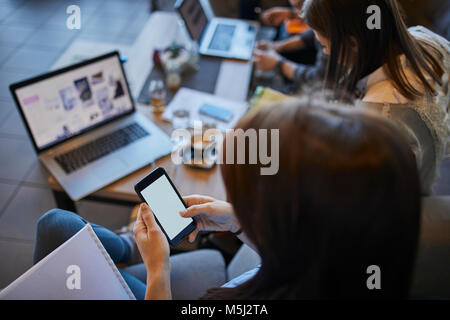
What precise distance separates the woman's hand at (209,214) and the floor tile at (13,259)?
1.78ft

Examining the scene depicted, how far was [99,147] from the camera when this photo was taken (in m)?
1.31

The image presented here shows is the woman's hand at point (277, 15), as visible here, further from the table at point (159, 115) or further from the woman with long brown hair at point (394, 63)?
the woman with long brown hair at point (394, 63)

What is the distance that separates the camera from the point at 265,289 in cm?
63

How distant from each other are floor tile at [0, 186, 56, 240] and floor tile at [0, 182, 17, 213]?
0.02 meters

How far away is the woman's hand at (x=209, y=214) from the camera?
911 mm

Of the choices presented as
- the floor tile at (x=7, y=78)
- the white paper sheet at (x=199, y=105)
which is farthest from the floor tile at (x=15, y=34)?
the white paper sheet at (x=199, y=105)

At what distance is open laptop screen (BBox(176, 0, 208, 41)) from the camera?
1.69 meters

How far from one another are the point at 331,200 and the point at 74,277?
60 centimetres

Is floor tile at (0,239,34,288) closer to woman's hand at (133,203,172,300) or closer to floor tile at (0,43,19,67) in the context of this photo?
woman's hand at (133,203,172,300)

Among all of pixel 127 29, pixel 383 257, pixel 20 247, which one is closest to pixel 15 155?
pixel 20 247

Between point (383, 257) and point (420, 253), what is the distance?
0.43 m

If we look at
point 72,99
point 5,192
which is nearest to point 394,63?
point 72,99

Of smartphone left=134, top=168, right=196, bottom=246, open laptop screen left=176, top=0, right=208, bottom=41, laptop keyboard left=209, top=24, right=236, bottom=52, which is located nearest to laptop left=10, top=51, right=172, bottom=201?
smartphone left=134, top=168, right=196, bottom=246

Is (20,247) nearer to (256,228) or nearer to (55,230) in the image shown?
(55,230)
